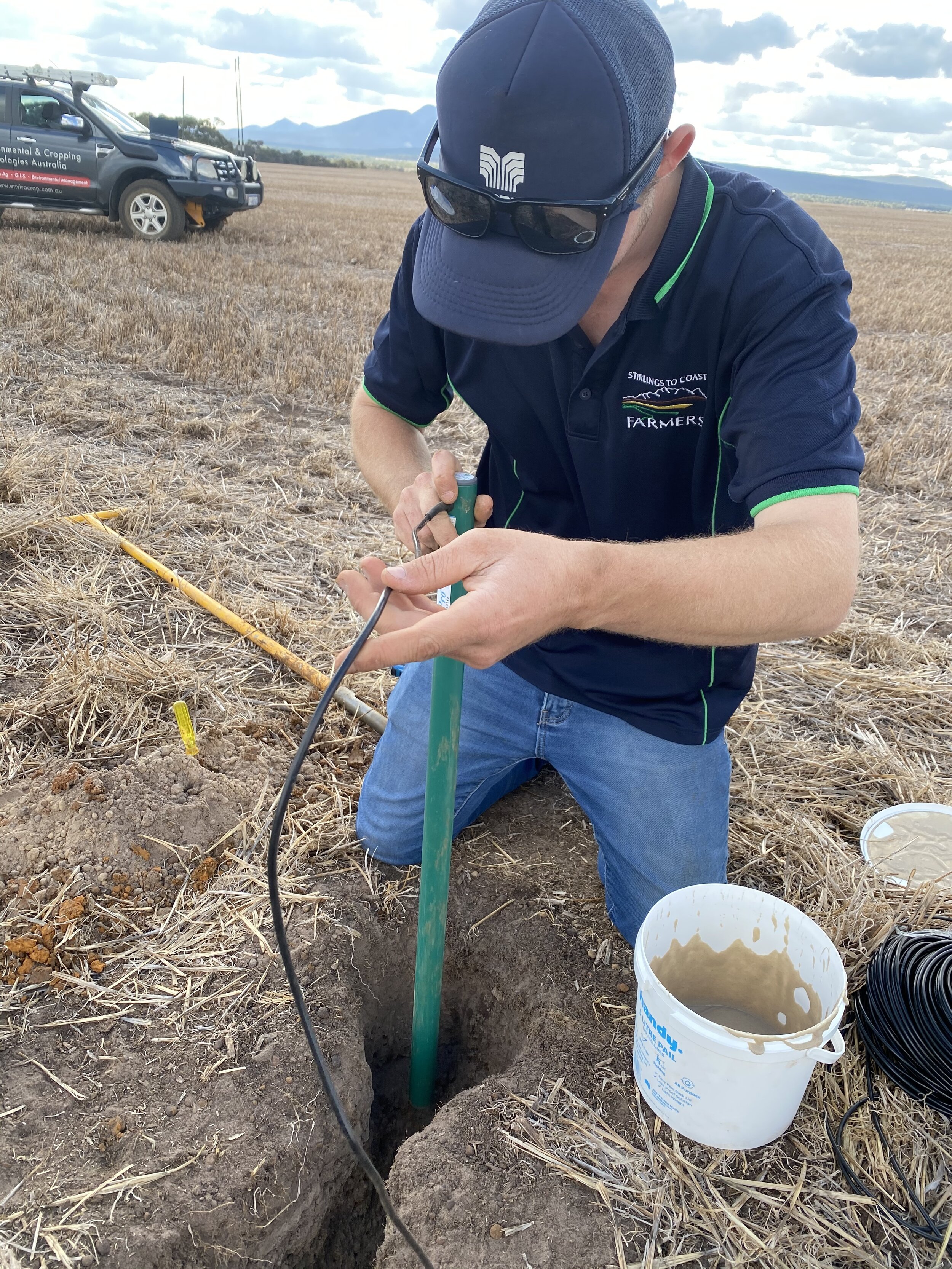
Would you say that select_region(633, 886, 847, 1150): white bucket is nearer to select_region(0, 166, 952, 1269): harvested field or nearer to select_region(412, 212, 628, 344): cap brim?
select_region(0, 166, 952, 1269): harvested field

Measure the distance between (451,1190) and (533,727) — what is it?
40.3 inches

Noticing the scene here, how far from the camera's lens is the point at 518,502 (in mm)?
2246

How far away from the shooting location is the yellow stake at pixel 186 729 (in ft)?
7.88

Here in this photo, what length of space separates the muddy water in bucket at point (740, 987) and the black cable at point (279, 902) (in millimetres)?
658

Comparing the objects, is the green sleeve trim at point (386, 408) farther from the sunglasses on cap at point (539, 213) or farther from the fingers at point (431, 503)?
the sunglasses on cap at point (539, 213)

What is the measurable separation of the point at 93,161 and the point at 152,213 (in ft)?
2.63

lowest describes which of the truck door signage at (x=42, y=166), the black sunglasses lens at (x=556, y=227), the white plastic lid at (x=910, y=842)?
the white plastic lid at (x=910, y=842)

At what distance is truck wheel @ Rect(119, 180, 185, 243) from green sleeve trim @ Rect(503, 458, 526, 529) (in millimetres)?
10238

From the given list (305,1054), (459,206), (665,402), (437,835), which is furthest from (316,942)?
(459,206)

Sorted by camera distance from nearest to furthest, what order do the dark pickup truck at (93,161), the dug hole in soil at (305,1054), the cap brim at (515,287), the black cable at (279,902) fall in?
the black cable at (279,902) → the cap brim at (515,287) → the dug hole in soil at (305,1054) → the dark pickup truck at (93,161)

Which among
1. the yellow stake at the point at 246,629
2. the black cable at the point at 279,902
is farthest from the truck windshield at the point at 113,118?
the black cable at the point at 279,902

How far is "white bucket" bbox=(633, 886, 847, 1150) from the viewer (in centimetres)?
153

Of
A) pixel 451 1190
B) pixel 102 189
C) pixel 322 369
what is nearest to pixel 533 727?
pixel 451 1190

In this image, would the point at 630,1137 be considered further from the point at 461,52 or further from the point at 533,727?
the point at 461,52
